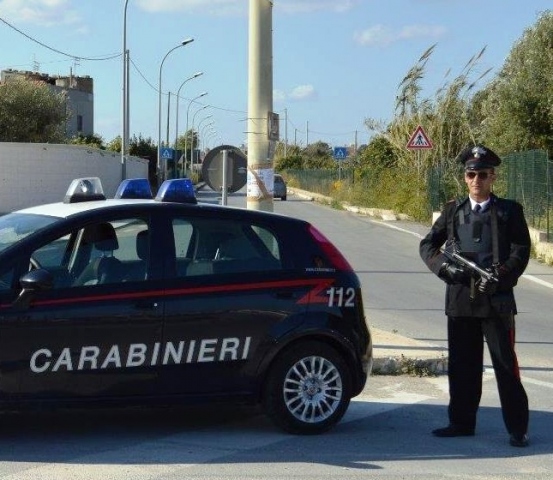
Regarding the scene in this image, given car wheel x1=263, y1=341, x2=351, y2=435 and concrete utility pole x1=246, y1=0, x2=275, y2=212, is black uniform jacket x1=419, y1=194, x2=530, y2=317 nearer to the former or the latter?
car wheel x1=263, y1=341, x2=351, y2=435

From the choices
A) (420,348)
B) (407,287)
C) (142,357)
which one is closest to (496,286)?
(142,357)

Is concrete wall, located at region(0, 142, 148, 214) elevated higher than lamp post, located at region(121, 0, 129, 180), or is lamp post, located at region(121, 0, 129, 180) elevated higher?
lamp post, located at region(121, 0, 129, 180)

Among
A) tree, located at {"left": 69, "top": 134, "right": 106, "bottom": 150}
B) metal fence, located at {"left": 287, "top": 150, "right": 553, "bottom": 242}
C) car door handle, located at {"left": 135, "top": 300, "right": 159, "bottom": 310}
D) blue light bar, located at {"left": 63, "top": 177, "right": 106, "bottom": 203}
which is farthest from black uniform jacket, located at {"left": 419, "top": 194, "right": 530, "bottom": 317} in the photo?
tree, located at {"left": 69, "top": 134, "right": 106, "bottom": 150}

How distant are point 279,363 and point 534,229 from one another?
15.8 metres

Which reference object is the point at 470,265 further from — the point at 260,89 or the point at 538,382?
the point at 260,89

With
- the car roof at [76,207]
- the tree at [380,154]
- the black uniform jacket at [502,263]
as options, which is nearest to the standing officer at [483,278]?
the black uniform jacket at [502,263]

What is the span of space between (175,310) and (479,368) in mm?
2043

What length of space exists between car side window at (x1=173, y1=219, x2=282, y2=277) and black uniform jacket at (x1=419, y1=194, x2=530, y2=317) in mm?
1099

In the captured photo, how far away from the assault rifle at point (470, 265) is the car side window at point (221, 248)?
3.72 ft

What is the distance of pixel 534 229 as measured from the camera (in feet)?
70.6

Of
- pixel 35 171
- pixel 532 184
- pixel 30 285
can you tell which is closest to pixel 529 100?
pixel 532 184

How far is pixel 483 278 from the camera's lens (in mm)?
6395

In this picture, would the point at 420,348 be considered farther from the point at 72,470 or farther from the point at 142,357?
the point at 72,470

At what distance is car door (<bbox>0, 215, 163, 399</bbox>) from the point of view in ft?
19.8
